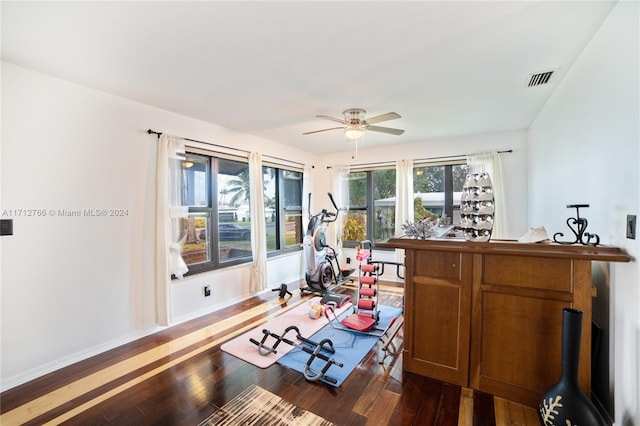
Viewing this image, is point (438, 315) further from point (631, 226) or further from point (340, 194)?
point (340, 194)

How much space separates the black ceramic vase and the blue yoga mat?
1340 millimetres

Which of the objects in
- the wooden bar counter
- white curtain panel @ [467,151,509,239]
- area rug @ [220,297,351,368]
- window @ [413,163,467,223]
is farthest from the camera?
window @ [413,163,467,223]

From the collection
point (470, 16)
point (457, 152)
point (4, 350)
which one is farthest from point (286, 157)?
point (4, 350)

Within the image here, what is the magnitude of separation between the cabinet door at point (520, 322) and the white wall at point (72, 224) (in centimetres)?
324

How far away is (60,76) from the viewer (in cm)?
233

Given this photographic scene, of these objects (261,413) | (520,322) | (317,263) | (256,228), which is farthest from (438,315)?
(256,228)

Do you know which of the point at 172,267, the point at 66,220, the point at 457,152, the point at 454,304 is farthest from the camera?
the point at 457,152

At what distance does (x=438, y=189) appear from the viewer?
479 cm

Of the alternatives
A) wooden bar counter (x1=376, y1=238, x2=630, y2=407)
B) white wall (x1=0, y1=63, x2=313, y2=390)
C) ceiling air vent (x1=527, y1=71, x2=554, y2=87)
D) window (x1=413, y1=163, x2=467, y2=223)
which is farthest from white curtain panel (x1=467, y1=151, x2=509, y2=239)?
white wall (x1=0, y1=63, x2=313, y2=390)

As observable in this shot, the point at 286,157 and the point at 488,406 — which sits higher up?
the point at 286,157

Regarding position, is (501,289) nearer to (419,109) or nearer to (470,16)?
(470,16)

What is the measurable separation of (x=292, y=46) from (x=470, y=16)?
114 cm

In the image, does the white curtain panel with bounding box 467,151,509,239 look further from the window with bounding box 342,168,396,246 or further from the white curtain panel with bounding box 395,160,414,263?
the window with bounding box 342,168,396,246

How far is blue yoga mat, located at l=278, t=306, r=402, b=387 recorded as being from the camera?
2.32 m
